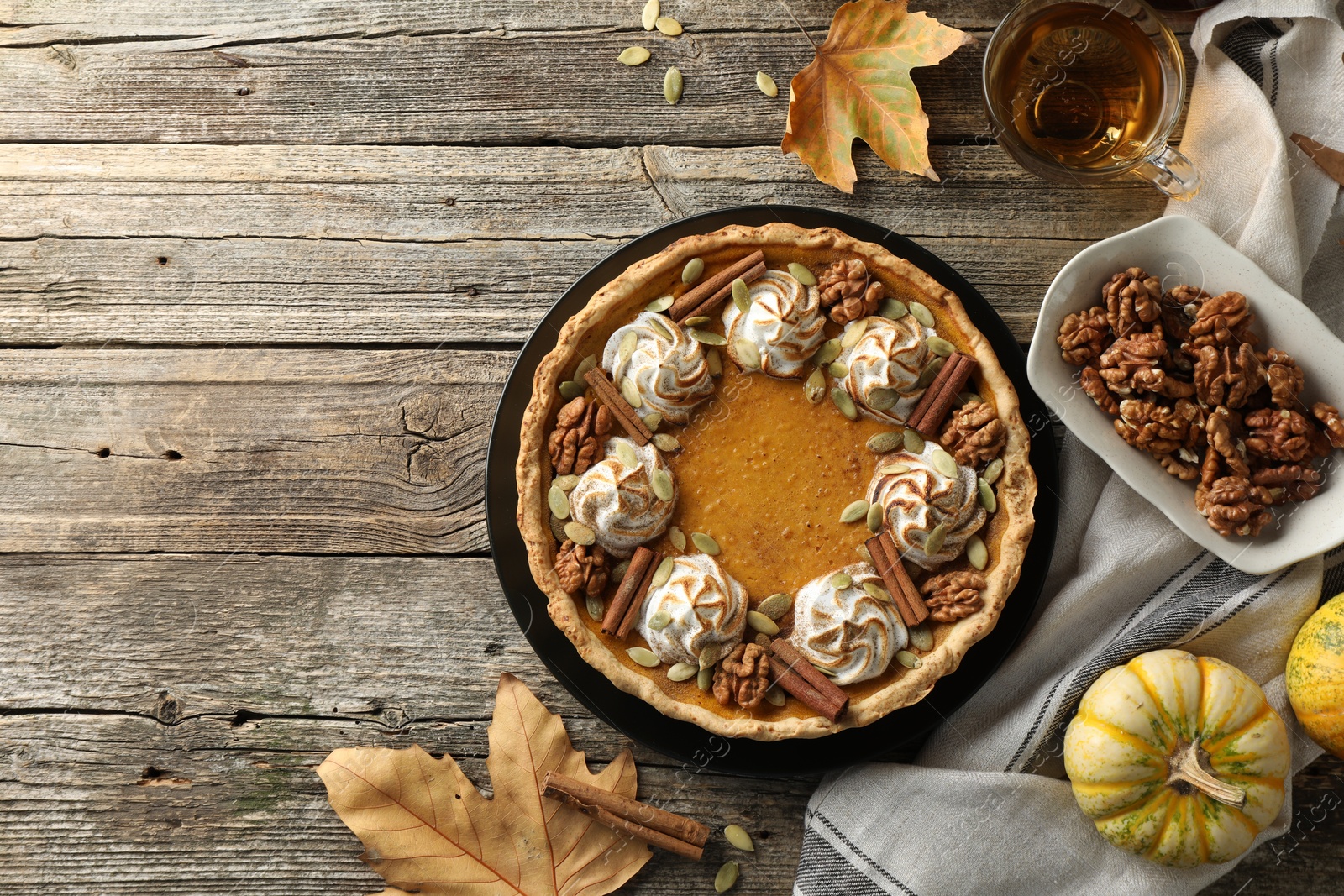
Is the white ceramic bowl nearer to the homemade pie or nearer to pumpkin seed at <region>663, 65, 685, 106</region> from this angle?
the homemade pie

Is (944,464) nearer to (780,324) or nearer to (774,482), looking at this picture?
(774,482)

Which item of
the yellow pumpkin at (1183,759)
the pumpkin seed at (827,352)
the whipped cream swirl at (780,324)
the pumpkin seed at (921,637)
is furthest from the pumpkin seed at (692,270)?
the yellow pumpkin at (1183,759)

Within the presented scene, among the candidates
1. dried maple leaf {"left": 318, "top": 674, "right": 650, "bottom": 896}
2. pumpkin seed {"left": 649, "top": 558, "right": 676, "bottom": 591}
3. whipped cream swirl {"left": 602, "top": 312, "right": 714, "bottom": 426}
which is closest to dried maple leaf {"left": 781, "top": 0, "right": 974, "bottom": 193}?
whipped cream swirl {"left": 602, "top": 312, "right": 714, "bottom": 426}

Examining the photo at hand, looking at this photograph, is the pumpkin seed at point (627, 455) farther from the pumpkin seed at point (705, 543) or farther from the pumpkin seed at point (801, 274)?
the pumpkin seed at point (801, 274)

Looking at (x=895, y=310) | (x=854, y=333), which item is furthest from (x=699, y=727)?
(x=895, y=310)

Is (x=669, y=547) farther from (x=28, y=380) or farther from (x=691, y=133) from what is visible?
(x=28, y=380)

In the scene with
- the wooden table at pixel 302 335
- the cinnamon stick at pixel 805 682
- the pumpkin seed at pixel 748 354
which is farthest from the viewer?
the wooden table at pixel 302 335
